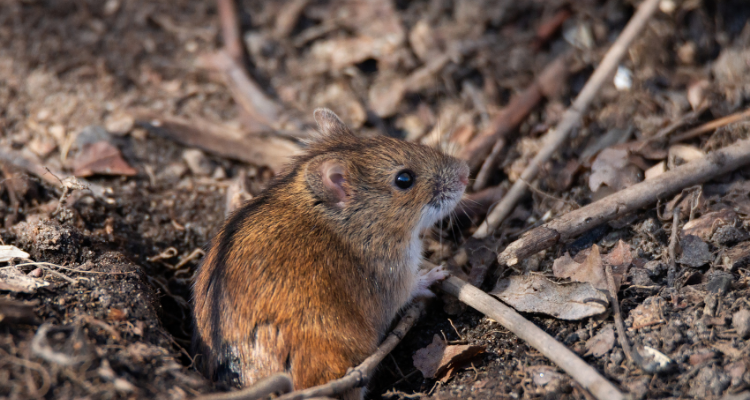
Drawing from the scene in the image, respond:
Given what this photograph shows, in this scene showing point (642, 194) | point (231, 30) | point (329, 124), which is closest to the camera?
point (642, 194)

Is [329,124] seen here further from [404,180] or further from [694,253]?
[694,253]

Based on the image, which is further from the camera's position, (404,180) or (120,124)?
(120,124)

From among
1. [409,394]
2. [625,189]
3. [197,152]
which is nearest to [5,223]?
[197,152]

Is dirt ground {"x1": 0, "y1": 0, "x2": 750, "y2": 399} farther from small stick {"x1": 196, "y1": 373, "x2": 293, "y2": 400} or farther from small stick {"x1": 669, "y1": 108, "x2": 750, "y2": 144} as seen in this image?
small stick {"x1": 196, "y1": 373, "x2": 293, "y2": 400}

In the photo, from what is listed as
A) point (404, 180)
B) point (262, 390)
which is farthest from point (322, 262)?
point (262, 390)

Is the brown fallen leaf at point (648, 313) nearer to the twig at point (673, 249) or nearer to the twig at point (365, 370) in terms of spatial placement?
the twig at point (673, 249)

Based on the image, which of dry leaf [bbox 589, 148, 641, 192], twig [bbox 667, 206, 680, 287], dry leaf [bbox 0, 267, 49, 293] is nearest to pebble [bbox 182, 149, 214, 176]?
dry leaf [bbox 0, 267, 49, 293]
